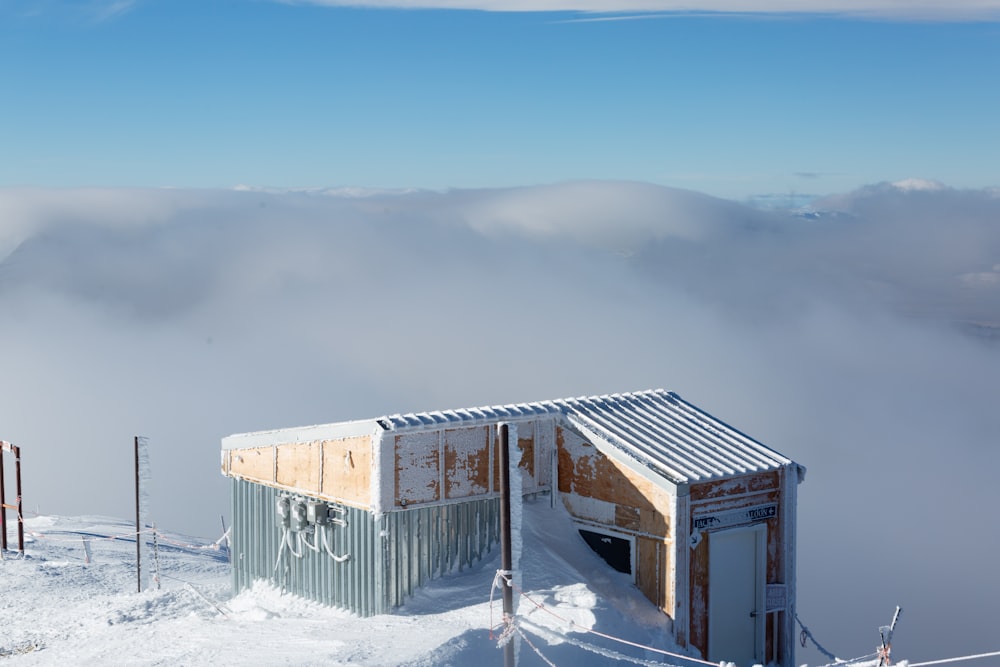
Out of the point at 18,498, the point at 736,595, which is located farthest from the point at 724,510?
the point at 18,498

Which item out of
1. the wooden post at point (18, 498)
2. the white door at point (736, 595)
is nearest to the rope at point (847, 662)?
the white door at point (736, 595)

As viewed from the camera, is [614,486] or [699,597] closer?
[699,597]

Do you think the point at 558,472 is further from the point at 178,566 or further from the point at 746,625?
the point at 178,566

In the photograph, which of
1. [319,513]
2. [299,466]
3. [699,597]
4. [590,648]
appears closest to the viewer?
[590,648]

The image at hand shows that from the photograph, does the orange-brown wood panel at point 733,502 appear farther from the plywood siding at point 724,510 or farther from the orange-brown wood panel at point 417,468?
the orange-brown wood panel at point 417,468

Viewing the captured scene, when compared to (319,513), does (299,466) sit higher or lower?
higher

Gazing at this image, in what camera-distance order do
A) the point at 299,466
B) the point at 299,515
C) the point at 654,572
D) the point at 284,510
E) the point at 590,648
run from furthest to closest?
1. the point at 284,510
2. the point at 299,466
3. the point at 299,515
4. the point at 654,572
5. the point at 590,648

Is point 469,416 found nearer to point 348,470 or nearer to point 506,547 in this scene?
point 348,470
